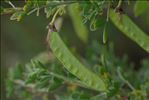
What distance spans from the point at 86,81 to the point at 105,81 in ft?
0.15

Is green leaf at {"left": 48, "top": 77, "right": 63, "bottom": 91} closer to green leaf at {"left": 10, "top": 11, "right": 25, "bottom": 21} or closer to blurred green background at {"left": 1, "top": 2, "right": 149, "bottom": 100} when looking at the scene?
green leaf at {"left": 10, "top": 11, "right": 25, "bottom": 21}

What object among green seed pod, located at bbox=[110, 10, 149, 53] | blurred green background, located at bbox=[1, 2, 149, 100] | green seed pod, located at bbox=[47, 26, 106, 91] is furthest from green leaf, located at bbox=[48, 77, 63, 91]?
blurred green background, located at bbox=[1, 2, 149, 100]

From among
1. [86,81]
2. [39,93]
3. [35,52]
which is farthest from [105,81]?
[35,52]

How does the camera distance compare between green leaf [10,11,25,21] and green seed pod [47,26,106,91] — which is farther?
green seed pod [47,26,106,91]

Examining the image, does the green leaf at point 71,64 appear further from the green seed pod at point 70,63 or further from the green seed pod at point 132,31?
the green seed pod at point 132,31

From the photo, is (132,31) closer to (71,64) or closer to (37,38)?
(71,64)

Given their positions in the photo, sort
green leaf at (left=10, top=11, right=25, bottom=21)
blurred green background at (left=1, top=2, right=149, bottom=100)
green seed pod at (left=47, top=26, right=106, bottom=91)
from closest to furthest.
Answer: green leaf at (left=10, top=11, right=25, bottom=21), green seed pod at (left=47, top=26, right=106, bottom=91), blurred green background at (left=1, top=2, right=149, bottom=100)

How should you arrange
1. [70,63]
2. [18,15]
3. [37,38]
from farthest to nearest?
[37,38] < [70,63] < [18,15]

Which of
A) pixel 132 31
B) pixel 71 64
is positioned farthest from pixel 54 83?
pixel 132 31

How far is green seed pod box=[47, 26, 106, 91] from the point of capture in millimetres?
1159

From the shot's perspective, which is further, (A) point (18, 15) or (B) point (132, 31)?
(B) point (132, 31)

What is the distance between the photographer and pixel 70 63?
3.83ft

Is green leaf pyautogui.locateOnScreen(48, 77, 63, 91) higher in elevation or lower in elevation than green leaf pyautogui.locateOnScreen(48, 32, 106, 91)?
lower

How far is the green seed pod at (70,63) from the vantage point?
3.80 ft
